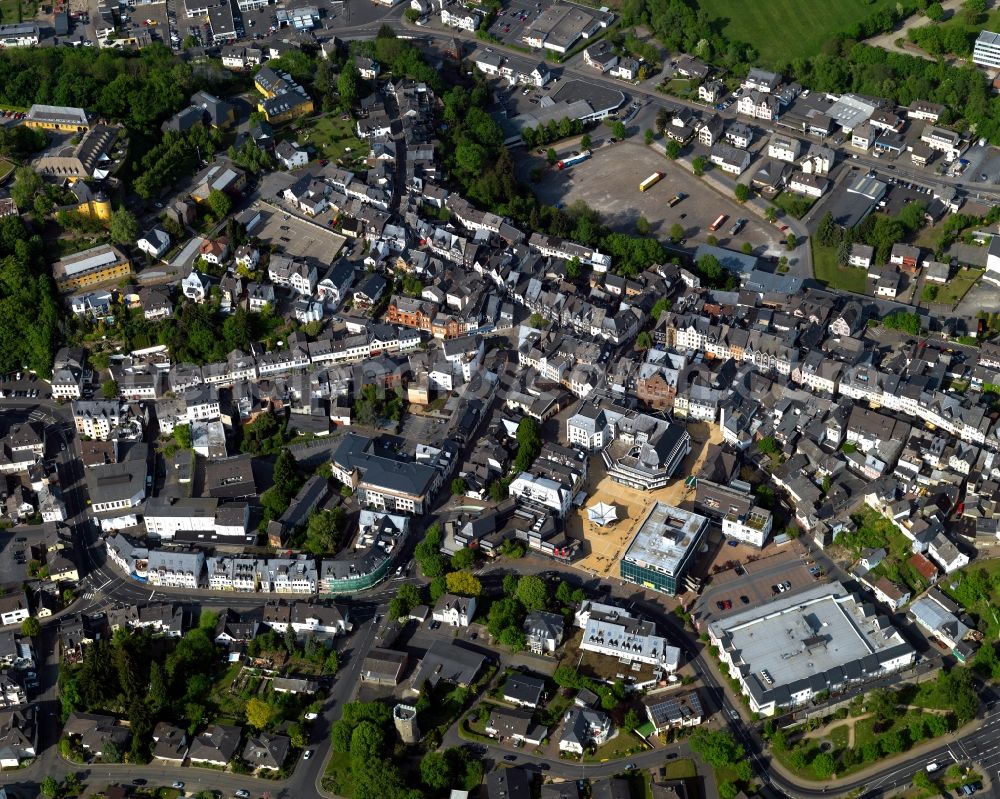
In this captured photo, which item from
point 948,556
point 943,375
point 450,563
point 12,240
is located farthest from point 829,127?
point 12,240

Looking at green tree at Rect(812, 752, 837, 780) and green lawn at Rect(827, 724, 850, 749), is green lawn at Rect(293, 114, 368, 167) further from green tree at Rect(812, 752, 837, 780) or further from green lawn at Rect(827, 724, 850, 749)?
green tree at Rect(812, 752, 837, 780)

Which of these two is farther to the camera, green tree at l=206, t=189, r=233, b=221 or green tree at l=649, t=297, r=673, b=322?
green tree at l=206, t=189, r=233, b=221

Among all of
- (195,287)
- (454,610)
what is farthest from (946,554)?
(195,287)

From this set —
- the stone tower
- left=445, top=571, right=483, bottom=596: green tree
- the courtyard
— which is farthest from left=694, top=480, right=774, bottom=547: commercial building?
the stone tower

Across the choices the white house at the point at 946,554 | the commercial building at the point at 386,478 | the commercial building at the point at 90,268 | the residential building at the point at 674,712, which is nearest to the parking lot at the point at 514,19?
the commercial building at the point at 90,268

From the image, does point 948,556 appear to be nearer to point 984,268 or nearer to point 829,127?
point 984,268

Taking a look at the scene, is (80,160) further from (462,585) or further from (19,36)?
(462,585)
